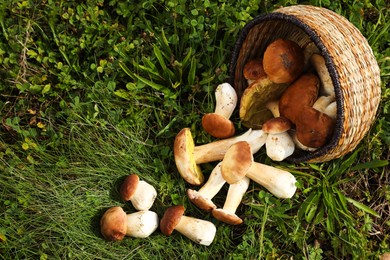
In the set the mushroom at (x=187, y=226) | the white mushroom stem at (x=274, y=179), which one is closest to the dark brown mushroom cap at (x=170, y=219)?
the mushroom at (x=187, y=226)

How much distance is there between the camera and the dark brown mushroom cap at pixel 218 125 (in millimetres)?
3186

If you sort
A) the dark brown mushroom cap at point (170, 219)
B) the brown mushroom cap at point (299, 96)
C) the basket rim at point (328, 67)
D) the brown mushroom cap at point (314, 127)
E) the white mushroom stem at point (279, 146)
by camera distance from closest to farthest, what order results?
the basket rim at point (328, 67), the brown mushroom cap at point (314, 127), the brown mushroom cap at point (299, 96), the white mushroom stem at point (279, 146), the dark brown mushroom cap at point (170, 219)

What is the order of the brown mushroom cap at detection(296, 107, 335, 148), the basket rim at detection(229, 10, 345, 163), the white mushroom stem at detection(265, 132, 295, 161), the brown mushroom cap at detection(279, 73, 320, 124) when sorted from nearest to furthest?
the basket rim at detection(229, 10, 345, 163) → the brown mushroom cap at detection(296, 107, 335, 148) → the brown mushroom cap at detection(279, 73, 320, 124) → the white mushroom stem at detection(265, 132, 295, 161)

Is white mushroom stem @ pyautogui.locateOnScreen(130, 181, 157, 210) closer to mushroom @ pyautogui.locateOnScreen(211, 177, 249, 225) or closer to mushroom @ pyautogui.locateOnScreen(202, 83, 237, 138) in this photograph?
mushroom @ pyautogui.locateOnScreen(211, 177, 249, 225)

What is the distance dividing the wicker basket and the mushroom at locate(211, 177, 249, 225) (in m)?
0.33

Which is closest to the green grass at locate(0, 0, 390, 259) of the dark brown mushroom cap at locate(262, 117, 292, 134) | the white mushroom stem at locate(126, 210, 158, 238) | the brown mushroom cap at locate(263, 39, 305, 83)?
the white mushroom stem at locate(126, 210, 158, 238)

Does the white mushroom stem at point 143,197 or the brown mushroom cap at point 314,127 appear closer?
the brown mushroom cap at point 314,127

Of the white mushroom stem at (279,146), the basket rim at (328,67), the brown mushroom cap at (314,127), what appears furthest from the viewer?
the white mushroom stem at (279,146)

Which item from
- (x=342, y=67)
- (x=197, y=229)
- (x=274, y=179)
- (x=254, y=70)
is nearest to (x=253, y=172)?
(x=274, y=179)

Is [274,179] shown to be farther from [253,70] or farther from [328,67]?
[328,67]

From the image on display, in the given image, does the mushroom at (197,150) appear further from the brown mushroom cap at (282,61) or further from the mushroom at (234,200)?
the brown mushroom cap at (282,61)

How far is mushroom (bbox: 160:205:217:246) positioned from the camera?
10.3 feet

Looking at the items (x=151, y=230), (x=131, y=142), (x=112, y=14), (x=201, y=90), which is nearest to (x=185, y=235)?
(x=151, y=230)

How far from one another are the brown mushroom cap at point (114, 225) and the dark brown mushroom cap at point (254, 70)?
1110 mm
